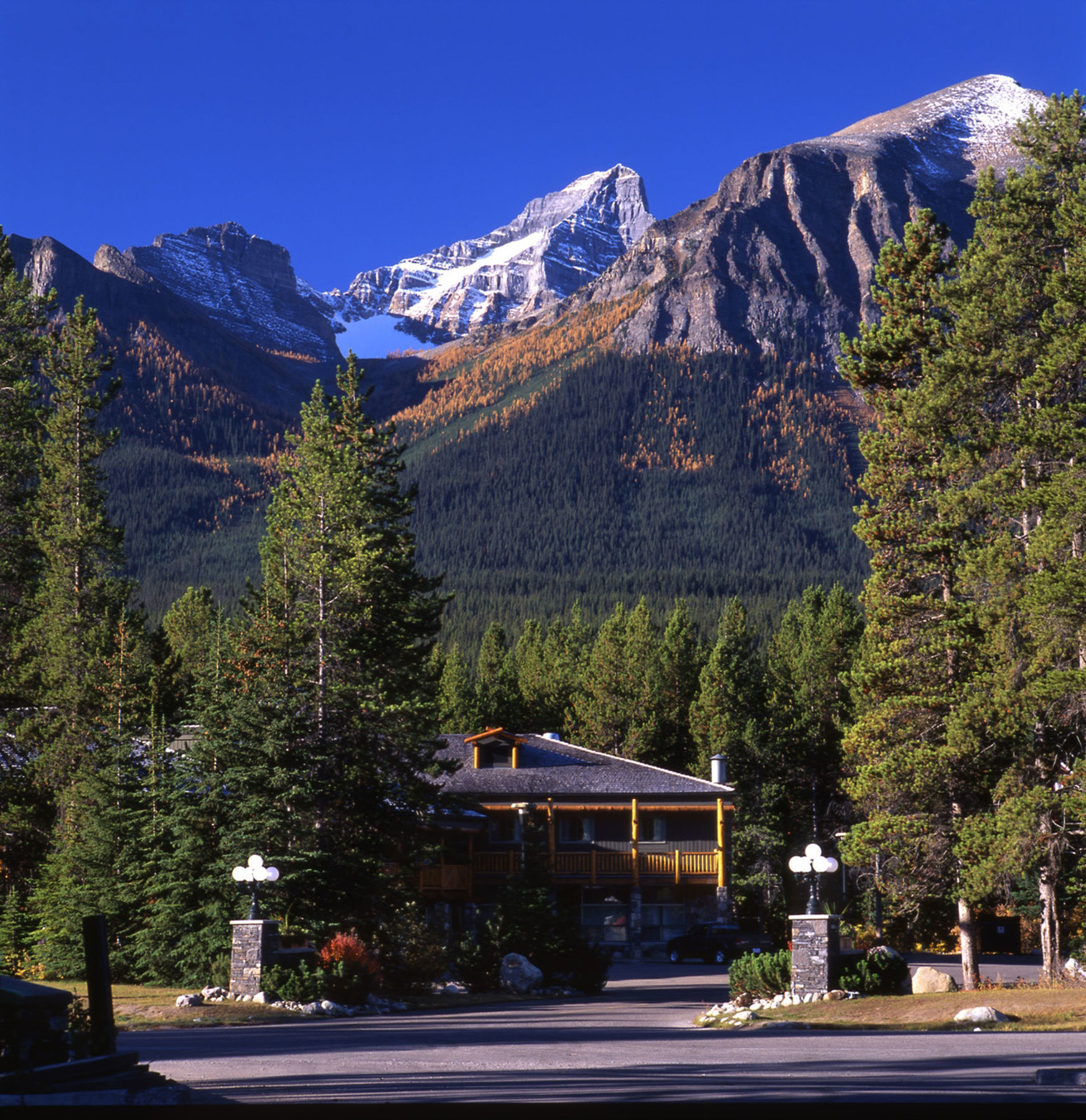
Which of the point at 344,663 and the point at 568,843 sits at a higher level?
the point at 344,663

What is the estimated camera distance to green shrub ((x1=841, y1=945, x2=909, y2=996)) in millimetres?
22716

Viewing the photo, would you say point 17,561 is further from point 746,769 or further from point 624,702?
point 624,702

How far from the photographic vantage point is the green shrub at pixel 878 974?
22.7m

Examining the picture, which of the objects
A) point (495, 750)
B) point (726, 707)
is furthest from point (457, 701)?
point (495, 750)

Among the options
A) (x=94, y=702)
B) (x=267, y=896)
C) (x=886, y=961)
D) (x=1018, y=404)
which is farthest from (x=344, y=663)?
(x=1018, y=404)

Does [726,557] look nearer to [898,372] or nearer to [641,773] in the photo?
[641,773]

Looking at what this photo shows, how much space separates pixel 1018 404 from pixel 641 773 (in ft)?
86.0

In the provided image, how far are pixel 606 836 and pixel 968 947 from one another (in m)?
24.0

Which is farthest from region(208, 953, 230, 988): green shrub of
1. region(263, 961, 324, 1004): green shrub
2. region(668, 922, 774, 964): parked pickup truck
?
region(668, 922, 774, 964): parked pickup truck

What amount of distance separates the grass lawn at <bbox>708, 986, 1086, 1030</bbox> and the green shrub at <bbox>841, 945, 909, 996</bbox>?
1.30 feet

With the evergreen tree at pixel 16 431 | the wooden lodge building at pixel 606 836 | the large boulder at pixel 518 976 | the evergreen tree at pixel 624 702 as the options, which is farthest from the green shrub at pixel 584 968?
the evergreen tree at pixel 624 702

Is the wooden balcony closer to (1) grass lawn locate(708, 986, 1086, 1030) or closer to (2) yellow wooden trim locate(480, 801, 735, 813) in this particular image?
(2) yellow wooden trim locate(480, 801, 735, 813)

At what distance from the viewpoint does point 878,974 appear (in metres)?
23.1

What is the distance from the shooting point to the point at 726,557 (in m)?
140
